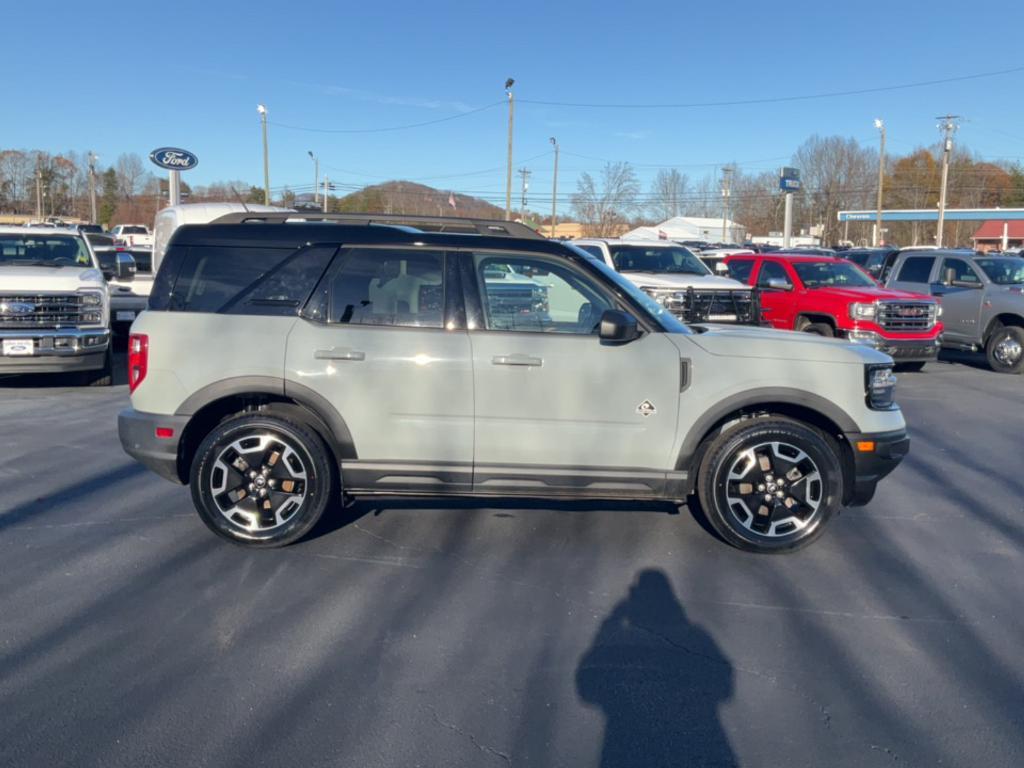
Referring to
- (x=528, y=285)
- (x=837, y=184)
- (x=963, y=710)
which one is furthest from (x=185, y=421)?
(x=837, y=184)

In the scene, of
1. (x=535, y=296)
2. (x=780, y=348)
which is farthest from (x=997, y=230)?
(x=535, y=296)

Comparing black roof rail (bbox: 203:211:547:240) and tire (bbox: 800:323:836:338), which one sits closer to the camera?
black roof rail (bbox: 203:211:547:240)

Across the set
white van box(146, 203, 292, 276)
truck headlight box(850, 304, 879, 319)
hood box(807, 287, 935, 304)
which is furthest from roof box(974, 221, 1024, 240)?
white van box(146, 203, 292, 276)

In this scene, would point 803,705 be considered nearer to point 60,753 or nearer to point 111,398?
point 60,753

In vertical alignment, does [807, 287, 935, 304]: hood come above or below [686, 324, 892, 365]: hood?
above

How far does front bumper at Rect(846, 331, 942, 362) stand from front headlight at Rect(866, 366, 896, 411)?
7.70 m

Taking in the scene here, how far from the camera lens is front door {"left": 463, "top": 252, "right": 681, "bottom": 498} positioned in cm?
516

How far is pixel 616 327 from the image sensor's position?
5.07 metres

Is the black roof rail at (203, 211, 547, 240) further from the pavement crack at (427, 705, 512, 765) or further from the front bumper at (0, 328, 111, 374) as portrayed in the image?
the front bumper at (0, 328, 111, 374)

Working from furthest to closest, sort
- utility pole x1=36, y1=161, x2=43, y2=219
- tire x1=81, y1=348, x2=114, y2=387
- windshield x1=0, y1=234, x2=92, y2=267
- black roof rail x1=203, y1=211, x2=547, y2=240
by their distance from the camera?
utility pole x1=36, y1=161, x2=43, y2=219 < windshield x1=0, y1=234, x2=92, y2=267 < tire x1=81, y1=348, x2=114, y2=387 < black roof rail x1=203, y1=211, x2=547, y2=240

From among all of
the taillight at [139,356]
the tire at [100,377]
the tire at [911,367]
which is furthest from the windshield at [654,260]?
the taillight at [139,356]

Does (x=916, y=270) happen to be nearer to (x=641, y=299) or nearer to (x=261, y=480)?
(x=641, y=299)

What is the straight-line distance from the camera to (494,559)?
5223 mm

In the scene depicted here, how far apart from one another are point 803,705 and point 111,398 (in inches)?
373
